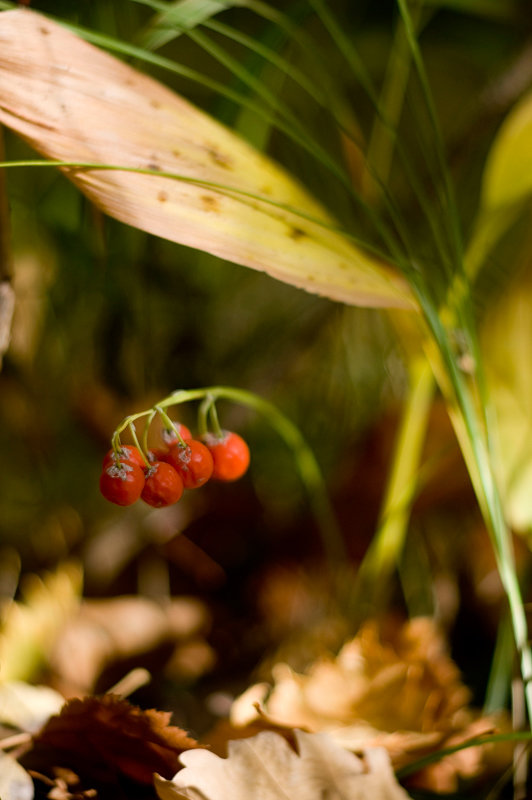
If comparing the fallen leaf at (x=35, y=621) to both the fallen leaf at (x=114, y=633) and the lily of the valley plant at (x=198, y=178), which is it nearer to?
the fallen leaf at (x=114, y=633)

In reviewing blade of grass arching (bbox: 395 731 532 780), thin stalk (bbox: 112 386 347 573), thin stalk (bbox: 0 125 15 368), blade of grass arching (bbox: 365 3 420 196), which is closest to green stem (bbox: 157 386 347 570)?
thin stalk (bbox: 112 386 347 573)

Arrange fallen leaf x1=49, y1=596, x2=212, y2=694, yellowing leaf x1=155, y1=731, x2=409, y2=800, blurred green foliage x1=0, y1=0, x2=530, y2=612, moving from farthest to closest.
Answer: blurred green foliage x1=0, y1=0, x2=530, y2=612 < fallen leaf x1=49, y1=596, x2=212, y2=694 < yellowing leaf x1=155, y1=731, x2=409, y2=800

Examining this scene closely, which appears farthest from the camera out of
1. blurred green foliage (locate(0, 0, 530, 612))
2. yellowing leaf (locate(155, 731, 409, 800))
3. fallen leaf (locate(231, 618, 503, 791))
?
blurred green foliage (locate(0, 0, 530, 612))

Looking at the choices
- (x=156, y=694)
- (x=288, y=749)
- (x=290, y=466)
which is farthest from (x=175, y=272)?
(x=288, y=749)

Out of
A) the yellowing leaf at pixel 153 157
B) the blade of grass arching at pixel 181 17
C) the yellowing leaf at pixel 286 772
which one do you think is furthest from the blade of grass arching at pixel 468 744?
the blade of grass arching at pixel 181 17

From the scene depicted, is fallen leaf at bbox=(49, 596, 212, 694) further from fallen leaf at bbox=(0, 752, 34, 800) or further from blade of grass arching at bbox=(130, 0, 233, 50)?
blade of grass arching at bbox=(130, 0, 233, 50)

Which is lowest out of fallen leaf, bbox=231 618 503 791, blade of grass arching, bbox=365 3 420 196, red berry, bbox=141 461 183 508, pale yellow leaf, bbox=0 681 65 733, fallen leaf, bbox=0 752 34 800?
fallen leaf, bbox=231 618 503 791

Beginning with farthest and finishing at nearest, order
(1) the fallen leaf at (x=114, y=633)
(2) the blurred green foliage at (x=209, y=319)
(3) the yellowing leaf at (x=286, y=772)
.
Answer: (2) the blurred green foliage at (x=209, y=319)
(1) the fallen leaf at (x=114, y=633)
(3) the yellowing leaf at (x=286, y=772)
